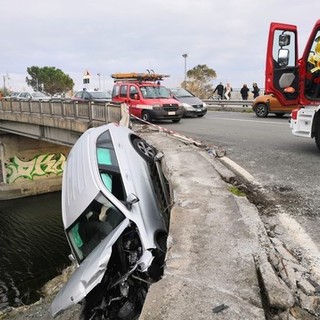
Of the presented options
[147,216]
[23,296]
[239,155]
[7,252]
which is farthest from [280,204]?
[7,252]

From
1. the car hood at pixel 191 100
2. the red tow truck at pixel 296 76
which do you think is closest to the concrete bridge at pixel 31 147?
the car hood at pixel 191 100

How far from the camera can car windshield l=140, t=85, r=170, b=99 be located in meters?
16.0

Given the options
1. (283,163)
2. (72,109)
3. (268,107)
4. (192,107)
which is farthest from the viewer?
(192,107)

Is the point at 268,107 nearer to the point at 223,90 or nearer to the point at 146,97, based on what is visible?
the point at 146,97

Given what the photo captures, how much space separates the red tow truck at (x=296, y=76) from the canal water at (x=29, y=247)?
7.94m

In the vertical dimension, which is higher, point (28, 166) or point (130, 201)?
point (130, 201)

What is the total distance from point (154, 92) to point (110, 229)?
13.1m

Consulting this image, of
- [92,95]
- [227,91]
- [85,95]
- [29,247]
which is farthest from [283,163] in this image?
[227,91]

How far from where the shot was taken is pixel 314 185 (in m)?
5.35

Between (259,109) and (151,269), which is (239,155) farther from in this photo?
(259,109)

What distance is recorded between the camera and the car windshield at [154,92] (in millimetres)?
16031

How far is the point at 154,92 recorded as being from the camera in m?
16.4

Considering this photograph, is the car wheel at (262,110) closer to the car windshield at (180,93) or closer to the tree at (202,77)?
the car windshield at (180,93)

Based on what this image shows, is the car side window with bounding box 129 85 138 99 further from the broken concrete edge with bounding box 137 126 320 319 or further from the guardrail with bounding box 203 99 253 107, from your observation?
the broken concrete edge with bounding box 137 126 320 319
